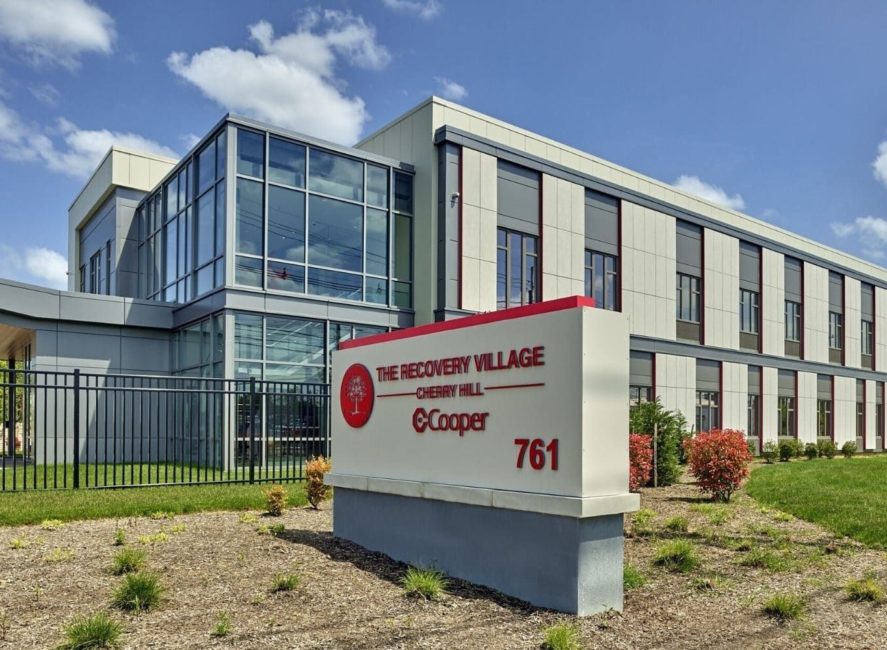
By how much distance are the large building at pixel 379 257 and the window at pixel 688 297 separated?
96 mm

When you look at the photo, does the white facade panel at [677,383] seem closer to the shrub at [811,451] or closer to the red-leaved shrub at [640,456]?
the shrub at [811,451]

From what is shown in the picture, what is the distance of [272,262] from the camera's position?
20.0 m

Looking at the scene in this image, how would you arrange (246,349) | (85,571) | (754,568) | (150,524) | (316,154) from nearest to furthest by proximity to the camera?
(85,571) → (754,568) → (150,524) → (246,349) → (316,154)

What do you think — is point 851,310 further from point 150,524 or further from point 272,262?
point 150,524

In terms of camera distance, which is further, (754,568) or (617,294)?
(617,294)

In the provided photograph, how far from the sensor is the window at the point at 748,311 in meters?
33.4

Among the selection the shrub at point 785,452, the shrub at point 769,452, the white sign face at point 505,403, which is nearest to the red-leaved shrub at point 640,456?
the white sign face at point 505,403

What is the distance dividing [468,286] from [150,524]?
13.1 meters

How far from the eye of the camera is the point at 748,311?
33.8 metres

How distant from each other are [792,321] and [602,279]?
1405cm

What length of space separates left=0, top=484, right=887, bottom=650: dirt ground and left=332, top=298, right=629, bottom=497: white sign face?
1.10 meters

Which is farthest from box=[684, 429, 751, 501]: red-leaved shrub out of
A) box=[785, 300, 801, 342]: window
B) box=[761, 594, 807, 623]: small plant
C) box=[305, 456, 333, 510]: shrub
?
box=[785, 300, 801, 342]: window

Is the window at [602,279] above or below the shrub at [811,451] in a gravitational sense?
above

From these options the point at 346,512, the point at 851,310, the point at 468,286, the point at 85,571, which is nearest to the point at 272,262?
the point at 468,286
